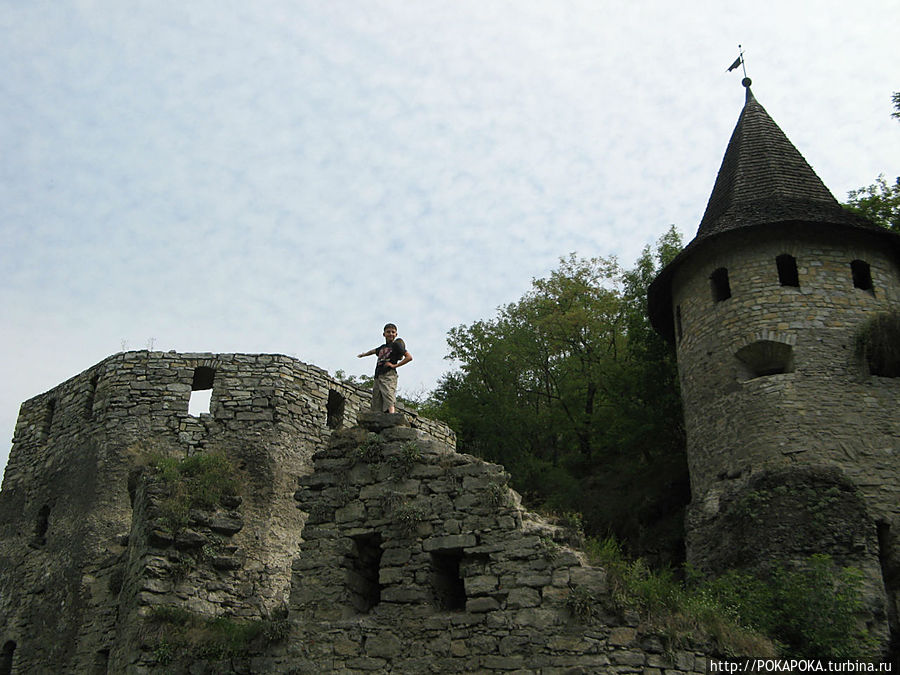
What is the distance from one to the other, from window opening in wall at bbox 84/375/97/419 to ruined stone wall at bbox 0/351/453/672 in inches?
0.8

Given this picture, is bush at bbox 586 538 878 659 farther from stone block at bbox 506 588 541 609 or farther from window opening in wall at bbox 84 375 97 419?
window opening in wall at bbox 84 375 97 419

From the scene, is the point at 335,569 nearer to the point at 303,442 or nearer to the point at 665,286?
the point at 303,442

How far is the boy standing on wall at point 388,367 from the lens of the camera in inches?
456

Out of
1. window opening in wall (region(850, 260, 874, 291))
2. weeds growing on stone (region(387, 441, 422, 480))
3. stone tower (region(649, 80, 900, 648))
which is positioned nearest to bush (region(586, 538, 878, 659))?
stone tower (region(649, 80, 900, 648))

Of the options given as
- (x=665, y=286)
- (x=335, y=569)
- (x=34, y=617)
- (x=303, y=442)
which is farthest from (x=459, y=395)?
(x=335, y=569)

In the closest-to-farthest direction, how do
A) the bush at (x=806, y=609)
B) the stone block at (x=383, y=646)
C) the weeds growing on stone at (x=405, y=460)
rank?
the stone block at (x=383, y=646) → the weeds growing on stone at (x=405, y=460) → the bush at (x=806, y=609)

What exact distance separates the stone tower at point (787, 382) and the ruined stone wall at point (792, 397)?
0.03 metres

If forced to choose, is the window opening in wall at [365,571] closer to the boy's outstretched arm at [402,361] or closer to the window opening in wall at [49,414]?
the boy's outstretched arm at [402,361]

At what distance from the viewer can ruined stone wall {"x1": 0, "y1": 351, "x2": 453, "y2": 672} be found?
14.2m

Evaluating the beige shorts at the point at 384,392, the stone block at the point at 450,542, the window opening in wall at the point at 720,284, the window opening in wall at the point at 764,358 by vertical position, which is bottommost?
the stone block at the point at 450,542

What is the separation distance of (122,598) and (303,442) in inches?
162

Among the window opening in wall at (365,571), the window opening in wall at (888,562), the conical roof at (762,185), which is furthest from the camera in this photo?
the conical roof at (762,185)

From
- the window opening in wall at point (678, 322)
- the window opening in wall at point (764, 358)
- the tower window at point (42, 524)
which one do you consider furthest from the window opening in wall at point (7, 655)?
the window opening in wall at point (678, 322)

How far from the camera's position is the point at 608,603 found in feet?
28.4
